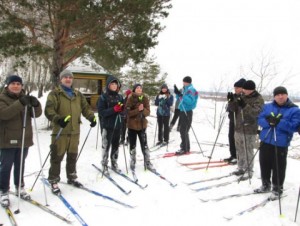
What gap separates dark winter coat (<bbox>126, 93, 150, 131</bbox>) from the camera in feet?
17.3

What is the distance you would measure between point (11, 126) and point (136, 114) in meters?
2.30

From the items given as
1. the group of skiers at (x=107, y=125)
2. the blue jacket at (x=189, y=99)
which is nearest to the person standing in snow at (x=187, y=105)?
the blue jacket at (x=189, y=99)

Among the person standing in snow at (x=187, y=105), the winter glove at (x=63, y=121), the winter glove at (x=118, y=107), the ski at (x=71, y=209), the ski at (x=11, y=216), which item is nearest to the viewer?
the ski at (x=11, y=216)

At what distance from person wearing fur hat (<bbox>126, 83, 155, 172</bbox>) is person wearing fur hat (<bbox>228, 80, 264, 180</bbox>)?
1.74 meters

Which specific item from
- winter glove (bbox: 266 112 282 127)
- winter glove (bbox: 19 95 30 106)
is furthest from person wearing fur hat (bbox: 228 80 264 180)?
winter glove (bbox: 19 95 30 106)

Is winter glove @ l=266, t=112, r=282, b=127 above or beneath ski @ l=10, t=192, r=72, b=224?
above

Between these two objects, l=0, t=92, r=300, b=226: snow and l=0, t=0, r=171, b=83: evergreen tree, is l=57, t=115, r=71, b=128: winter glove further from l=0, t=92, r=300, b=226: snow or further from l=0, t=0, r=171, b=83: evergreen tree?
l=0, t=0, r=171, b=83: evergreen tree

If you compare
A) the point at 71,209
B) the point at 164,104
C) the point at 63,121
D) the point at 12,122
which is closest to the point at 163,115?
the point at 164,104

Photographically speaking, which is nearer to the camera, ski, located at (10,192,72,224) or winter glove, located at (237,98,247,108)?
ski, located at (10,192,72,224)

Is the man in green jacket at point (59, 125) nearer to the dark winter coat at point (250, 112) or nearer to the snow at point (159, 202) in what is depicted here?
the snow at point (159, 202)

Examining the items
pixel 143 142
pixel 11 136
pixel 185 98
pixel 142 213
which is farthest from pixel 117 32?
pixel 142 213

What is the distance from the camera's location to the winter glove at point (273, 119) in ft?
13.0

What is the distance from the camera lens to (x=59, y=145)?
13.8 ft

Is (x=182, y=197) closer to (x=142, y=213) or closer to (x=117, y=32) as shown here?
(x=142, y=213)
